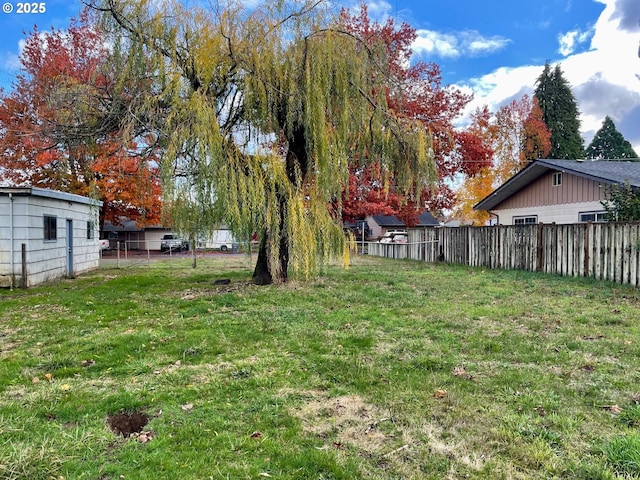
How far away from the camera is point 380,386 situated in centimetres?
310

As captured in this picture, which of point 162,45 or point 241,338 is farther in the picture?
point 162,45

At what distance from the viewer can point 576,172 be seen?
39.6 ft

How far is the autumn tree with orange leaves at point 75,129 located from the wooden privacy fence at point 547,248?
30.1 ft

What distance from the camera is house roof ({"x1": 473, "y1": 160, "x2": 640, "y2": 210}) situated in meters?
11.1

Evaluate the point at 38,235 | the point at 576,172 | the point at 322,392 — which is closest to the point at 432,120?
the point at 576,172

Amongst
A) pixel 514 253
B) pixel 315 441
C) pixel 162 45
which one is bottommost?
pixel 315 441

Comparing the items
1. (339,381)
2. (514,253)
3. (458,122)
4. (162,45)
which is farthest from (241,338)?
(458,122)

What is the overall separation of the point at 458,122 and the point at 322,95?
15.3 metres

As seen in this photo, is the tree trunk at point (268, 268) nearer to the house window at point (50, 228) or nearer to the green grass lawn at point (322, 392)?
the green grass lawn at point (322, 392)

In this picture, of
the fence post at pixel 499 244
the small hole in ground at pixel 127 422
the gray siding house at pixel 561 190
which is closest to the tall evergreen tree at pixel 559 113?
the gray siding house at pixel 561 190

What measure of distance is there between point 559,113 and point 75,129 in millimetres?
32622

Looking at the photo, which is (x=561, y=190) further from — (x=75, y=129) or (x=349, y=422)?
(x=75, y=129)

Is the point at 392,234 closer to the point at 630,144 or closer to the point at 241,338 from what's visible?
the point at 241,338

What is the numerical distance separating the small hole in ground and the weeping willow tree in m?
4.04
